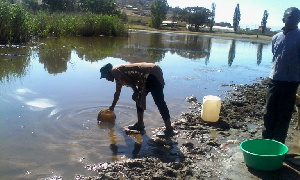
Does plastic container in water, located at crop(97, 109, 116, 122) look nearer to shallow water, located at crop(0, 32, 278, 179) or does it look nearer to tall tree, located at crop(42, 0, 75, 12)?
shallow water, located at crop(0, 32, 278, 179)

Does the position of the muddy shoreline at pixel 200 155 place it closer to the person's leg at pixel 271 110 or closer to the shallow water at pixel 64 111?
the shallow water at pixel 64 111

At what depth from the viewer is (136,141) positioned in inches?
204

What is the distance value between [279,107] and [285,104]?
0.31 ft

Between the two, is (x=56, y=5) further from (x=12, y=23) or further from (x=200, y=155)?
(x=200, y=155)

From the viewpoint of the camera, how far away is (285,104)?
4.34 m

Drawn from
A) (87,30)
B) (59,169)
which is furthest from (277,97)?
(87,30)

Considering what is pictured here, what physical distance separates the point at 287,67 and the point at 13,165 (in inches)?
151

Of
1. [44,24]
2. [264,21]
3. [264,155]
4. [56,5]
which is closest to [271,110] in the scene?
[264,155]

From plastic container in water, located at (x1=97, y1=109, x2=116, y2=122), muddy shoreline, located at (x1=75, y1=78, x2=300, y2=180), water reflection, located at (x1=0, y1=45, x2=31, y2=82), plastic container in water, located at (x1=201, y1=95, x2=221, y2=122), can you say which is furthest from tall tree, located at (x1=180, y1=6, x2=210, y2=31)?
plastic container in water, located at (x1=97, y1=109, x2=116, y2=122)

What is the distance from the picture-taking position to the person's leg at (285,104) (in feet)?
14.1

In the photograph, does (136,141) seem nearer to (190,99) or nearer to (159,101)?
(159,101)

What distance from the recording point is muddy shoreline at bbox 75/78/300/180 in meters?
4.03

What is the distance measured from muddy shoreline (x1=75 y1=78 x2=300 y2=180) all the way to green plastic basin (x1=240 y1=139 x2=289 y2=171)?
0.11m

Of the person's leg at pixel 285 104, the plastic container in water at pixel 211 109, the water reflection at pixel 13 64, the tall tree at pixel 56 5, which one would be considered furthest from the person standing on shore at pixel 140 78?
the tall tree at pixel 56 5
